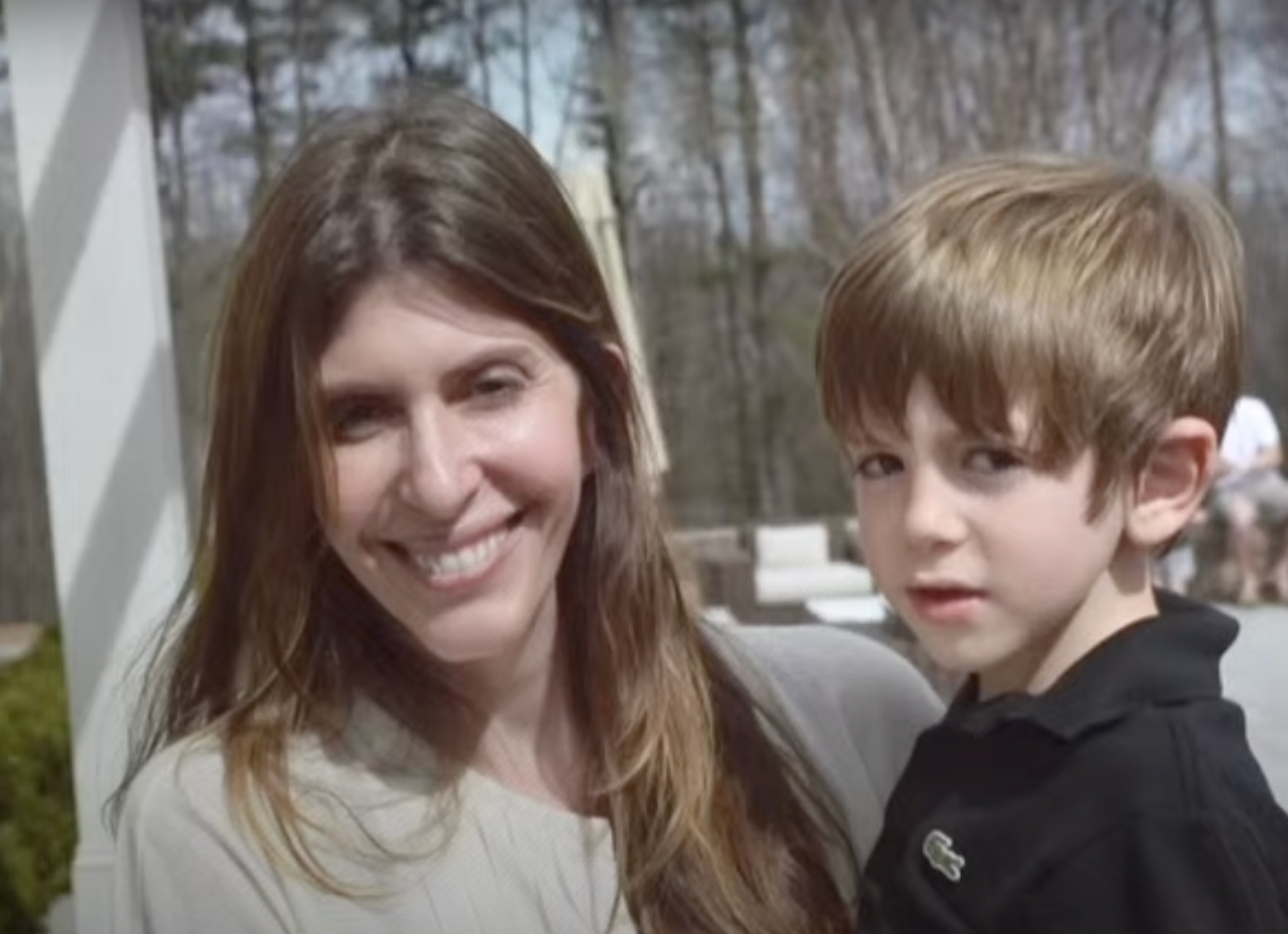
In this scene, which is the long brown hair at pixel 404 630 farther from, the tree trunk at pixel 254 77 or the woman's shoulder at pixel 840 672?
the tree trunk at pixel 254 77

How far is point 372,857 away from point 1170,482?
606 millimetres

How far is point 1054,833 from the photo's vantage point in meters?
1.12

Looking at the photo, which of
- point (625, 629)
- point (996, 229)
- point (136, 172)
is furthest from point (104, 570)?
point (996, 229)

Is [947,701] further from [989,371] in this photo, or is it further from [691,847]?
[989,371]

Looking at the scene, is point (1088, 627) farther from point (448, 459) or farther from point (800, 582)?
point (800, 582)

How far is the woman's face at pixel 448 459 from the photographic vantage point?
45.9 inches

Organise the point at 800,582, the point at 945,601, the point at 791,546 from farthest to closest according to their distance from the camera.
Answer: the point at 791,546 → the point at 800,582 → the point at 945,601

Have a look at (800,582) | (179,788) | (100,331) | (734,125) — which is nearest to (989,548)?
(179,788)

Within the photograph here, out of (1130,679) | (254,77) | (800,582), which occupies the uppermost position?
(254,77)

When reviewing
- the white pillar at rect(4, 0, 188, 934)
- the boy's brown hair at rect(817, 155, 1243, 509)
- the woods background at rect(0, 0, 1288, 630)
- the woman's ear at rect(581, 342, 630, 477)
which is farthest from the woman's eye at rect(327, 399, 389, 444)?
the woods background at rect(0, 0, 1288, 630)

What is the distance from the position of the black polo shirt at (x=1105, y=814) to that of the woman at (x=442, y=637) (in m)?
0.16

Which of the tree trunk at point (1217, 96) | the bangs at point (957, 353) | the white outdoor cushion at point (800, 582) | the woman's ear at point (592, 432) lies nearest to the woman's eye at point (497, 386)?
the woman's ear at point (592, 432)

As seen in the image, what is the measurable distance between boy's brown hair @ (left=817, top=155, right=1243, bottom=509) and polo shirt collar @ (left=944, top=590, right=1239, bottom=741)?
0.10m

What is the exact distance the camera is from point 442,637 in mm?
1232
